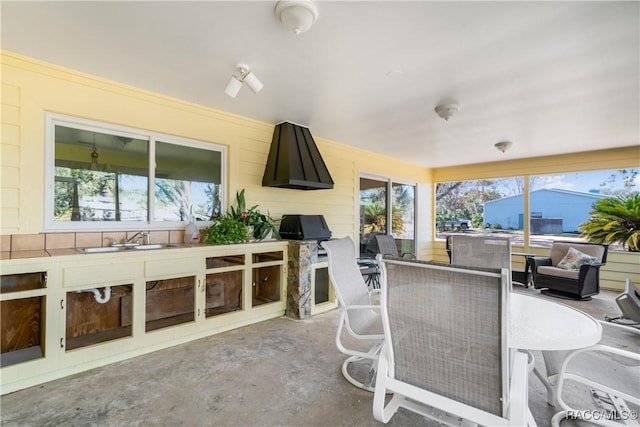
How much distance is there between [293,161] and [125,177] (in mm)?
1892

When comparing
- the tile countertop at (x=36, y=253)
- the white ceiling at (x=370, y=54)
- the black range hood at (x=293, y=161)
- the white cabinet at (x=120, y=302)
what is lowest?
the white cabinet at (x=120, y=302)

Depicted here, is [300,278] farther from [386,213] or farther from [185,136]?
[386,213]

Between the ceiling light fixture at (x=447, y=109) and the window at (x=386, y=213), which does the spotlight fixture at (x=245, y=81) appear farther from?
the window at (x=386, y=213)

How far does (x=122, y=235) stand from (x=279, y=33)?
2.47m

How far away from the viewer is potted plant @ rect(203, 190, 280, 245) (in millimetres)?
3279

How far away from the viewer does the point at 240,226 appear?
3.38 m

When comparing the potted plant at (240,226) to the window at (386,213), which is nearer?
the potted plant at (240,226)

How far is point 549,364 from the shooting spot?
5.88 ft

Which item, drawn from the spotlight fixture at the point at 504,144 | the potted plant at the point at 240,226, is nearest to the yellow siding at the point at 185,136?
the potted plant at the point at 240,226

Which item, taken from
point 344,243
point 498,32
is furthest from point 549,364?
point 498,32

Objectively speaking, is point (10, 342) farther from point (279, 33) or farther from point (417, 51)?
point (417, 51)

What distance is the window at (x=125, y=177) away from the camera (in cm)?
268

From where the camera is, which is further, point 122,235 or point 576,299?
point 576,299

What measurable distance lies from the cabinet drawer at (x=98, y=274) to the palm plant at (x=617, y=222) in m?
7.17
